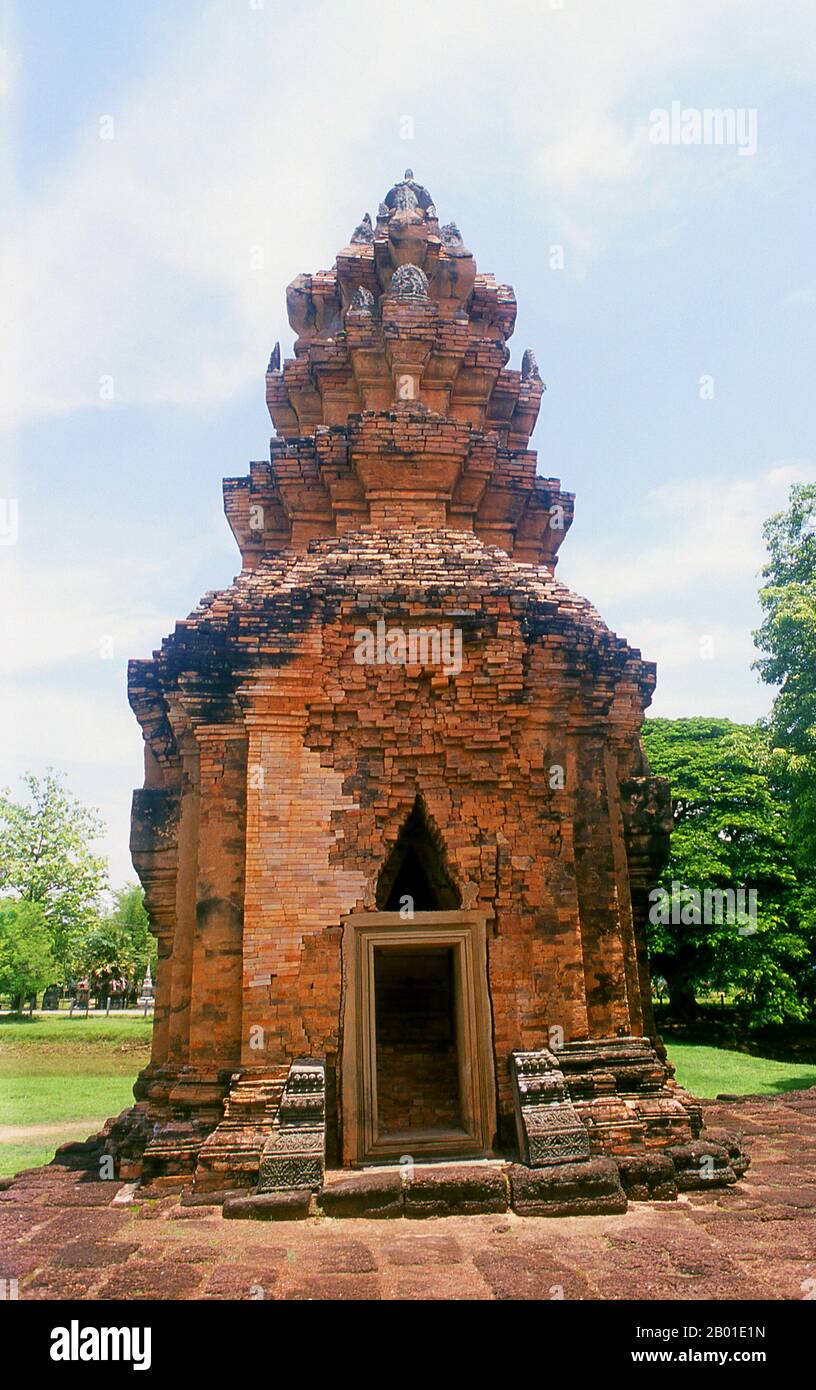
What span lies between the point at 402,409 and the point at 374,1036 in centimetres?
726

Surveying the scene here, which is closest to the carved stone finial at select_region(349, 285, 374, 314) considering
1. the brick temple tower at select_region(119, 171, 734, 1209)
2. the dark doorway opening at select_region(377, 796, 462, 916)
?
the brick temple tower at select_region(119, 171, 734, 1209)

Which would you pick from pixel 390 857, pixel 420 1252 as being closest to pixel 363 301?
pixel 390 857

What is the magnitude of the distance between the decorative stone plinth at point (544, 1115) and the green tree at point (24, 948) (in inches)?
1219

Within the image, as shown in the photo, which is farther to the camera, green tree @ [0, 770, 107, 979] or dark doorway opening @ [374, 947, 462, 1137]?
green tree @ [0, 770, 107, 979]

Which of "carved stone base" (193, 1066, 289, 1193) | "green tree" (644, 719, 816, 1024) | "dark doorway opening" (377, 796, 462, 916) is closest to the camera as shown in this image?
"carved stone base" (193, 1066, 289, 1193)

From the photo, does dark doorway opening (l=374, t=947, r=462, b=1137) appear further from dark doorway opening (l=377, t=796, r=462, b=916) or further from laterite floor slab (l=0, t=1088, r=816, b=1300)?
laterite floor slab (l=0, t=1088, r=816, b=1300)

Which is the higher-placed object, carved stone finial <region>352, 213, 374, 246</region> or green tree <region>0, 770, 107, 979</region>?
carved stone finial <region>352, 213, 374, 246</region>

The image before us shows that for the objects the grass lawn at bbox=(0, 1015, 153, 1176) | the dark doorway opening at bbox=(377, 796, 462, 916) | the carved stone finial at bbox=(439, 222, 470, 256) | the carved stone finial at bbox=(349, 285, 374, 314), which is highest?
the carved stone finial at bbox=(439, 222, 470, 256)

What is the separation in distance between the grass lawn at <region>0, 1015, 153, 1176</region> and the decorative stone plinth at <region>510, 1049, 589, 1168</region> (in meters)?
6.63

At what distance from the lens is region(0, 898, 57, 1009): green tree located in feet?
110

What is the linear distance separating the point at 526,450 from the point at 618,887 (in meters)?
6.14

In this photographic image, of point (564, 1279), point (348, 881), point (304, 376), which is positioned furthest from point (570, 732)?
point (304, 376)
